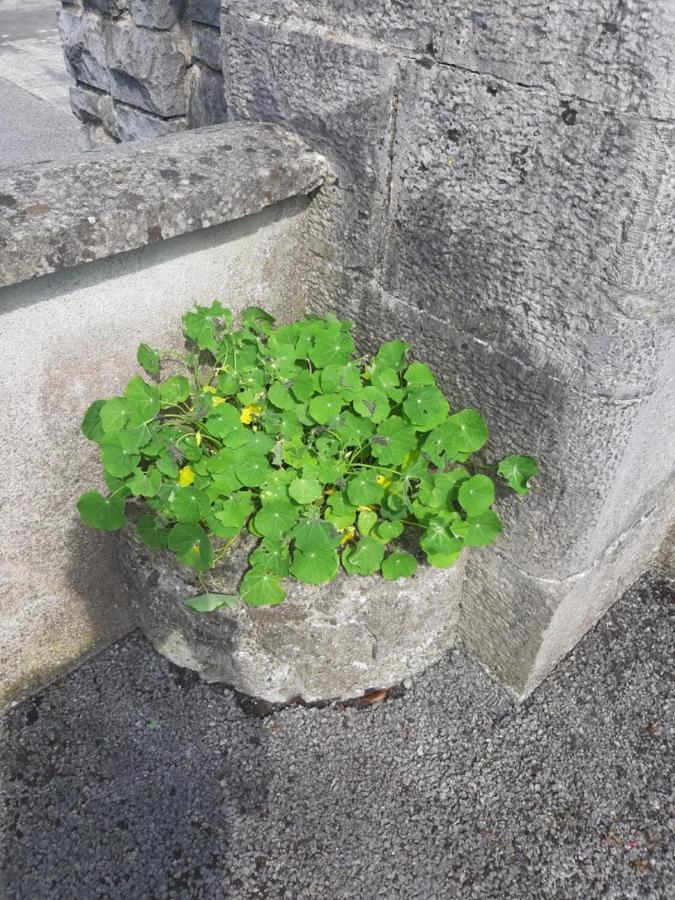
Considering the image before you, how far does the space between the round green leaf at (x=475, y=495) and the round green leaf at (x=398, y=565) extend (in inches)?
9.3

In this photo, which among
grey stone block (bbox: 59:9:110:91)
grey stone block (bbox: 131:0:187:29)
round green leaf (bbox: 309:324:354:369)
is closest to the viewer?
round green leaf (bbox: 309:324:354:369)

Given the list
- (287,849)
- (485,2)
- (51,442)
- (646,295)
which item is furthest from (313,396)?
(287,849)

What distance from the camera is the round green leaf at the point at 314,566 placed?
6.13 ft

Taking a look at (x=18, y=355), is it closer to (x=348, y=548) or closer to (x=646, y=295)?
(x=348, y=548)

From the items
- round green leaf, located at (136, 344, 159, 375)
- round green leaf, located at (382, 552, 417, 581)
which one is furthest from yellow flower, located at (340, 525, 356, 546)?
round green leaf, located at (136, 344, 159, 375)

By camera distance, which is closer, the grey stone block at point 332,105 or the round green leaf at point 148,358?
the grey stone block at point 332,105

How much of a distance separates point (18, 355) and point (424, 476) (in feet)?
3.61

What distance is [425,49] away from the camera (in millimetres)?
1641

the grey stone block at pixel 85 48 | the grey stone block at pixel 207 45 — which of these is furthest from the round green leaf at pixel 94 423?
the grey stone block at pixel 85 48

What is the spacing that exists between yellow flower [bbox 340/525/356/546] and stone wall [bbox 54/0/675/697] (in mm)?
471

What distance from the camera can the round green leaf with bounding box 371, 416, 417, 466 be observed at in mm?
1891

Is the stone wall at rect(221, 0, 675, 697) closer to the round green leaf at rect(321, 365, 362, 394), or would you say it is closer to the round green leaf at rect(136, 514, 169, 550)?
the round green leaf at rect(321, 365, 362, 394)

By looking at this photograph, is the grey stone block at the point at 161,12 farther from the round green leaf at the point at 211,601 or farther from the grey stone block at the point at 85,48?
the round green leaf at the point at 211,601

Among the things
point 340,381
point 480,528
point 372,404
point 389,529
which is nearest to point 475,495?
point 480,528
